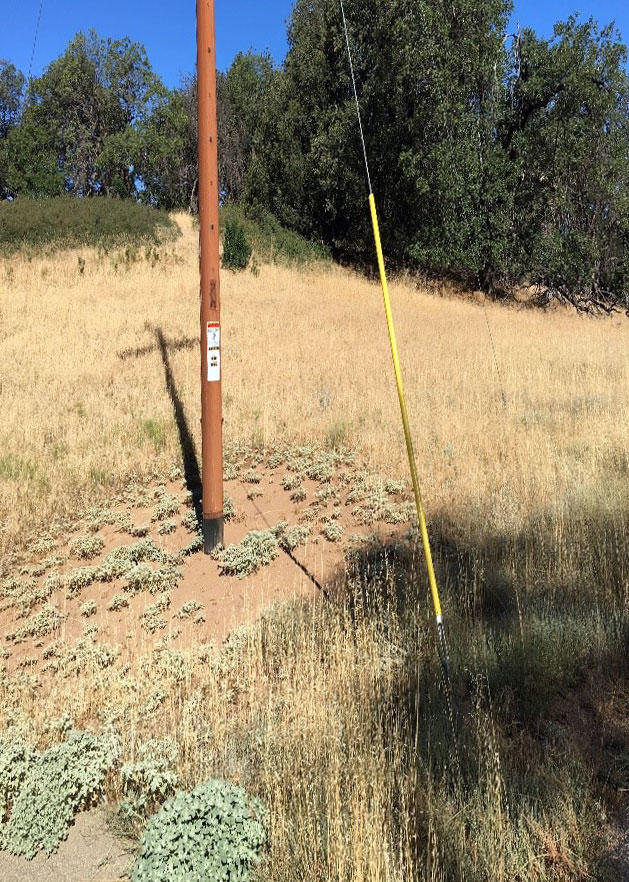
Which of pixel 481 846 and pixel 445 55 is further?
pixel 445 55

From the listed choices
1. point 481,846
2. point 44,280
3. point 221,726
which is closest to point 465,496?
point 221,726

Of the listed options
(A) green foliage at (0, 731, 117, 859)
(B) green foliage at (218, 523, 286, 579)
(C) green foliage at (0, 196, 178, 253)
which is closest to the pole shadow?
(B) green foliage at (218, 523, 286, 579)

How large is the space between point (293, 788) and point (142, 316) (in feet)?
50.7

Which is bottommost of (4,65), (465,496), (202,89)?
(465,496)

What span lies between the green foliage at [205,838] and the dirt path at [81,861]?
0.21 m

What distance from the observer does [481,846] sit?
7.46 feet

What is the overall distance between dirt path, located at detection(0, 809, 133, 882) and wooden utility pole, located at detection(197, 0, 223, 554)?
327cm

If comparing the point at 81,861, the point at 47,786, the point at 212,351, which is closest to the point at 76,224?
the point at 212,351

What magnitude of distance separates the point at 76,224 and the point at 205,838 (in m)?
25.7

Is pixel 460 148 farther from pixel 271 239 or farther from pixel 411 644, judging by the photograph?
pixel 411 644

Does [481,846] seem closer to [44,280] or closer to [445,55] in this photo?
[44,280]

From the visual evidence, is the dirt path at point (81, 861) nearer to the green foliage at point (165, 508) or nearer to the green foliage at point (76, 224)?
the green foliage at point (165, 508)

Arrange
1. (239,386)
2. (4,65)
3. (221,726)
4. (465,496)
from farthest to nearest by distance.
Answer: (4,65) < (239,386) < (465,496) < (221,726)

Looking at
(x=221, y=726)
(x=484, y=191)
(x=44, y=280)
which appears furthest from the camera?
(x=484, y=191)
